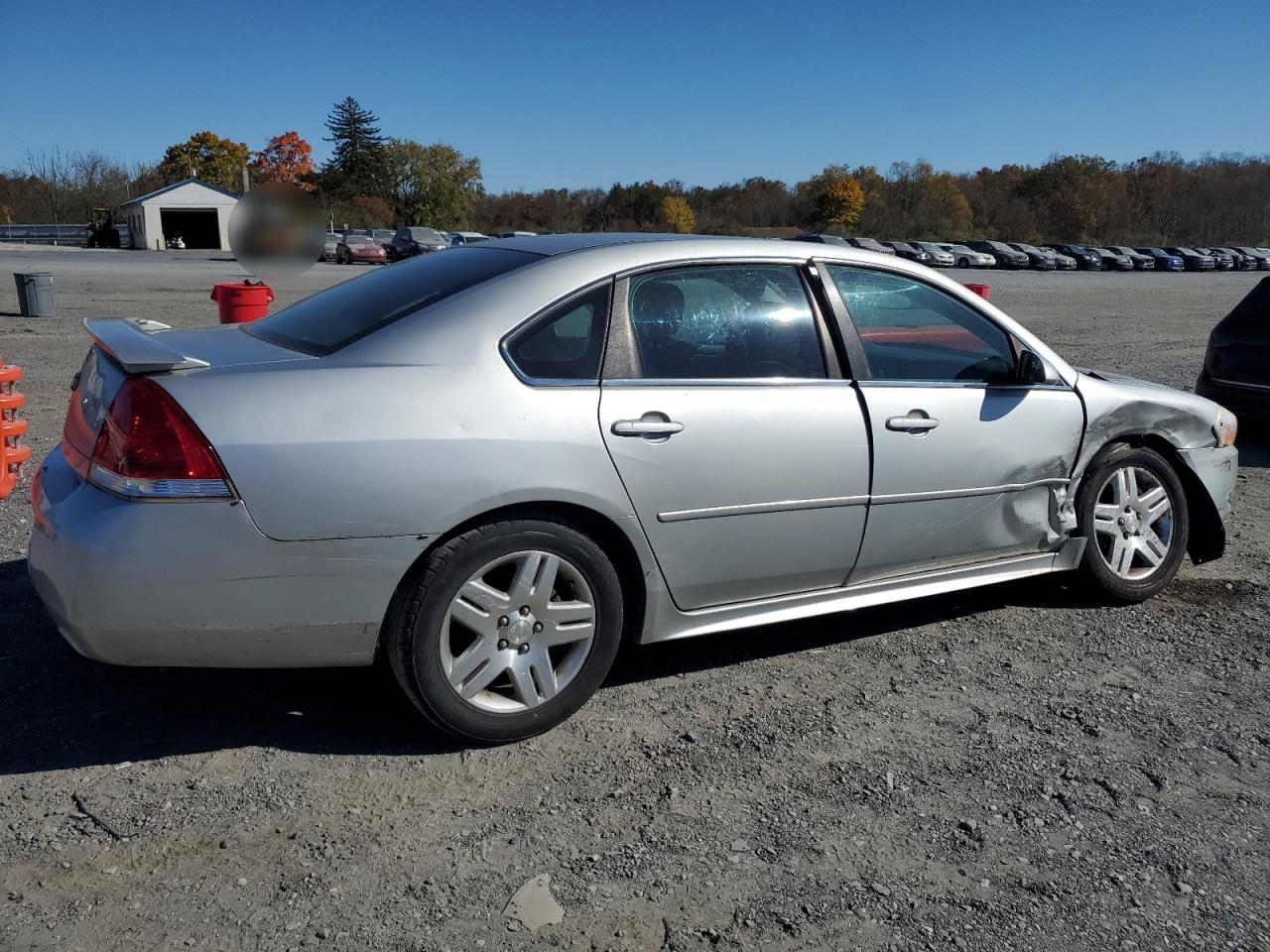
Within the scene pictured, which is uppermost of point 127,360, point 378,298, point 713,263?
point 713,263

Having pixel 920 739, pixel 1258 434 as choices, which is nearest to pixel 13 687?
pixel 920 739

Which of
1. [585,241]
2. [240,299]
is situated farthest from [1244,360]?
[240,299]

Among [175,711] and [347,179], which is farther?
[347,179]

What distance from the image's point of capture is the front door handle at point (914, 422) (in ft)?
12.7

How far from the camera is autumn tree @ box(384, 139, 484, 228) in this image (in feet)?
218

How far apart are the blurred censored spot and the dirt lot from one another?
153 inches

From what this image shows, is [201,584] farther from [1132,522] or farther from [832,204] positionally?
[832,204]

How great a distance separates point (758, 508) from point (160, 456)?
6.10ft

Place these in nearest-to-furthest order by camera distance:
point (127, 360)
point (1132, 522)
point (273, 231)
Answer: point (127, 360) → point (1132, 522) → point (273, 231)

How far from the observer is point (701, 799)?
3084 millimetres

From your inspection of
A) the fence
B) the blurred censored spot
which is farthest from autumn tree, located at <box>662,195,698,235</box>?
the fence

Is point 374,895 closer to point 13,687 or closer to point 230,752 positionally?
point 230,752

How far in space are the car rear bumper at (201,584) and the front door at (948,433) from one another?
71.1 inches

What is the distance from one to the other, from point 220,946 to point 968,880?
1813 mm
